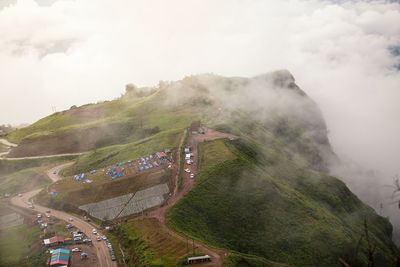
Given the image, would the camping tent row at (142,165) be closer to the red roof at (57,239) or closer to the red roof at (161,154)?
the red roof at (161,154)

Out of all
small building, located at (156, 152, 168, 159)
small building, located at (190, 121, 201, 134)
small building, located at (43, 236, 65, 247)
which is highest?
small building, located at (190, 121, 201, 134)

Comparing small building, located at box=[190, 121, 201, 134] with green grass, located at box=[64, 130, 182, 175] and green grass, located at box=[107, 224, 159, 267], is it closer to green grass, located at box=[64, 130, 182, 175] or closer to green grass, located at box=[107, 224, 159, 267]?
green grass, located at box=[64, 130, 182, 175]

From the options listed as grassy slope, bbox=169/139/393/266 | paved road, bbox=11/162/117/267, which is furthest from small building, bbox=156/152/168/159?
paved road, bbox=11/162/117/267

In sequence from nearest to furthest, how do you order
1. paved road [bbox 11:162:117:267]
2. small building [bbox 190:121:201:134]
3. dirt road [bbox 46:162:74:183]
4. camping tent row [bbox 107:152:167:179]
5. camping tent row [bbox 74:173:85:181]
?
paved road [bbox 11:162:117:267]
camping tent row [bbox 107:152:167:179]
camping tent row [bbox 74:173:85:181]
dirt road [bbox 46:162:74:183]
small building [bbox 190:121:201:134]

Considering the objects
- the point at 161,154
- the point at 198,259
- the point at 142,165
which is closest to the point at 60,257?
the point at 198,259

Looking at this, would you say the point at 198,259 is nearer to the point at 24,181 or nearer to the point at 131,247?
the point at 131,247

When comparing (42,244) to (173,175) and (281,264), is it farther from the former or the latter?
(281,264)
